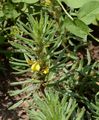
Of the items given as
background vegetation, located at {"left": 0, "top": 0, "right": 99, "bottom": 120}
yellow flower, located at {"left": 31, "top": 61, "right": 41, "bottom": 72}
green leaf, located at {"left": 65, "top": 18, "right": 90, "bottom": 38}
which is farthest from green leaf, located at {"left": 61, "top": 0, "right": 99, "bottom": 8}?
yellow flower, located at {"left": 31, "top": 61, "right": 41, "bottom": 72}

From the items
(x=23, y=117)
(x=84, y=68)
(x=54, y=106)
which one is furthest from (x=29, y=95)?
(x=54, y=106)

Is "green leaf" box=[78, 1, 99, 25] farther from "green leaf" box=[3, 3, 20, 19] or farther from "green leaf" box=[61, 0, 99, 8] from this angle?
"green leaf" box=[3, 3, 20, 19]

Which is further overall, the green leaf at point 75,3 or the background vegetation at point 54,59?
the green leaf at point 75,3

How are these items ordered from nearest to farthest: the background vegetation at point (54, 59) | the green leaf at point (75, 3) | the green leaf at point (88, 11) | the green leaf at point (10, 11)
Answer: the background vegetation at point (54, 59), the green leaf at point (88, 11), the green leaf at point (75, 3), the green leaf at point (10, 11)

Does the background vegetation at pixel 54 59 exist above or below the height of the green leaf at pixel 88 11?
below

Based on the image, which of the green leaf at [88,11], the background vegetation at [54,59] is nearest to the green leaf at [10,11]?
the background vegetation at [54,59]

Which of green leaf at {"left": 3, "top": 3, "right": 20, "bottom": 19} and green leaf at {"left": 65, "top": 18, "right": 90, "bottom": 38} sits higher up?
green leaf at {"left": 65, "top": 18, "right": 90, "bottom": 38}

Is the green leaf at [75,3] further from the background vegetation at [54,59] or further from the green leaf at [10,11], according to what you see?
the green leaf at [10,11]
